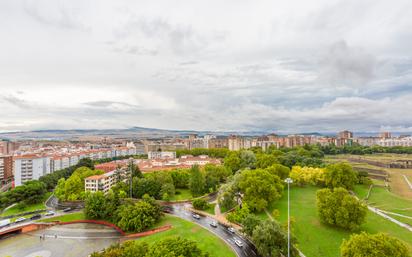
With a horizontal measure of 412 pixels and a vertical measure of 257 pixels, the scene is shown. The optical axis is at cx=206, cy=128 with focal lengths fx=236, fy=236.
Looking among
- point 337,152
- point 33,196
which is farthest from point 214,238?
point 337,152

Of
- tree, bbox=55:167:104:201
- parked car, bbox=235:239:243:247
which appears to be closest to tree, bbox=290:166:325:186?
parked car, bbox=235:239:243:247

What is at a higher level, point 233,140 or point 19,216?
point 233,140

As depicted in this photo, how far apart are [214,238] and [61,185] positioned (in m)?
42.3

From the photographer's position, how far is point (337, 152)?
114 metres

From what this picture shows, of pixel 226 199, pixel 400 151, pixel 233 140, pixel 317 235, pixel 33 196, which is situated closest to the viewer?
pixel 317 235

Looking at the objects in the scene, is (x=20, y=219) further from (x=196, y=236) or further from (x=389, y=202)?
(x=389, y=202)

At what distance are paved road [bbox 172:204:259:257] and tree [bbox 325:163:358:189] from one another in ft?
89.0

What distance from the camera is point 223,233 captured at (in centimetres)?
3509

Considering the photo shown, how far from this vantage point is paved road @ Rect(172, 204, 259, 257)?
29.7 m

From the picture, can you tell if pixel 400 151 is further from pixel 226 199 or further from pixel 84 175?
pixel 84 175

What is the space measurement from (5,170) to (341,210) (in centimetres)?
10861

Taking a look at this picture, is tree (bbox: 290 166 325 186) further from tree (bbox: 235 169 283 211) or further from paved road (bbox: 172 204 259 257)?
paved road (bbox: 172 204 259 257)

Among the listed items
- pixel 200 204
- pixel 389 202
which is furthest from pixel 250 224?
pixel 389 202

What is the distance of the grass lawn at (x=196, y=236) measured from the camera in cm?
2993
